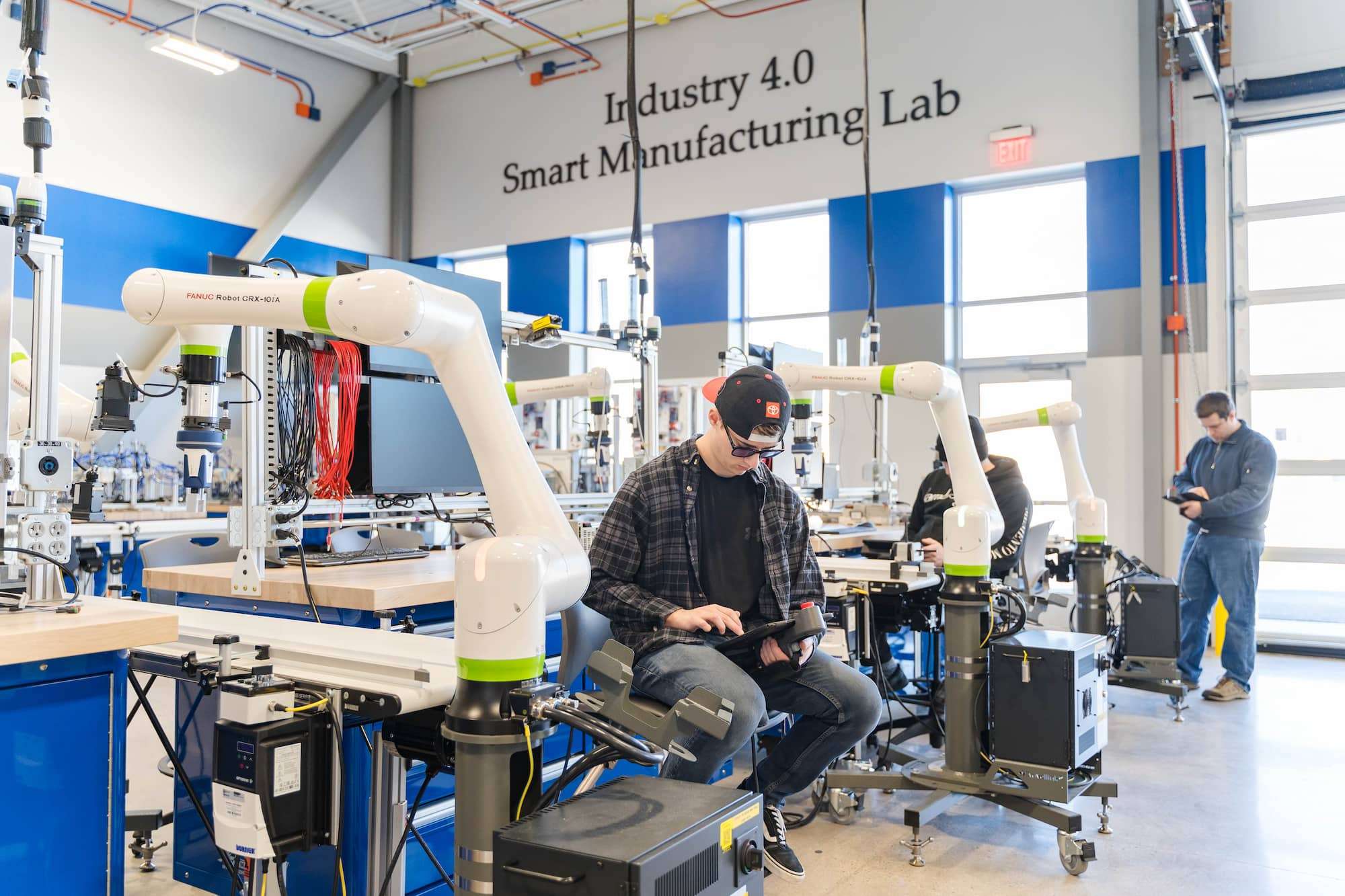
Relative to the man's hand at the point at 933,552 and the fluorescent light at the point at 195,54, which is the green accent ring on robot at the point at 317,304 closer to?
the man's hand at the point at 933,552

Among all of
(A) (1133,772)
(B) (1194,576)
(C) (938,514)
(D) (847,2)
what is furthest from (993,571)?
(D) (847,2)

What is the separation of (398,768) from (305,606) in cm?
72

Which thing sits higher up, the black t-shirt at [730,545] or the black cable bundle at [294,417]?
the black cable bundle at [294,417]

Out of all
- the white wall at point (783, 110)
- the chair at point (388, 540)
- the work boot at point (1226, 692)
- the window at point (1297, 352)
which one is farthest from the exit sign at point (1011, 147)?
the chair at point (388, 540)

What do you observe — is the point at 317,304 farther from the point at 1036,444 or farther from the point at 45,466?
the point at 1036,444

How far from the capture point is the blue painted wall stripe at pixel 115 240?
27.5ft

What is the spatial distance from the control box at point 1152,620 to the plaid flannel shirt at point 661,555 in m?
2.98

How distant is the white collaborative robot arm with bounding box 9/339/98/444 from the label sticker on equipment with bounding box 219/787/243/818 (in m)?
1.19

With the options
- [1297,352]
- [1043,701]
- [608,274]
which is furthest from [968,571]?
[608,274]

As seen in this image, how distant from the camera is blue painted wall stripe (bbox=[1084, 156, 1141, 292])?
7453 mm

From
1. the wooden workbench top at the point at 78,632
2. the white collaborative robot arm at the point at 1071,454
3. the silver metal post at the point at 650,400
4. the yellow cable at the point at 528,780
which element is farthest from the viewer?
the white collaborative robot arm at the point at 1071,454

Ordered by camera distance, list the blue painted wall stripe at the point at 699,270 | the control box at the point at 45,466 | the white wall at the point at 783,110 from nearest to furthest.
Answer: the control box at the point at 45,466, the white wall at the point at 783,110, the blue painted wall stripe at the point at 699,270

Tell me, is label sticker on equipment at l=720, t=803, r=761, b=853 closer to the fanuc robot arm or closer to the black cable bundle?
the black cable bundle

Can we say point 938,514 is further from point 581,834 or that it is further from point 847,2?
point 847,2
